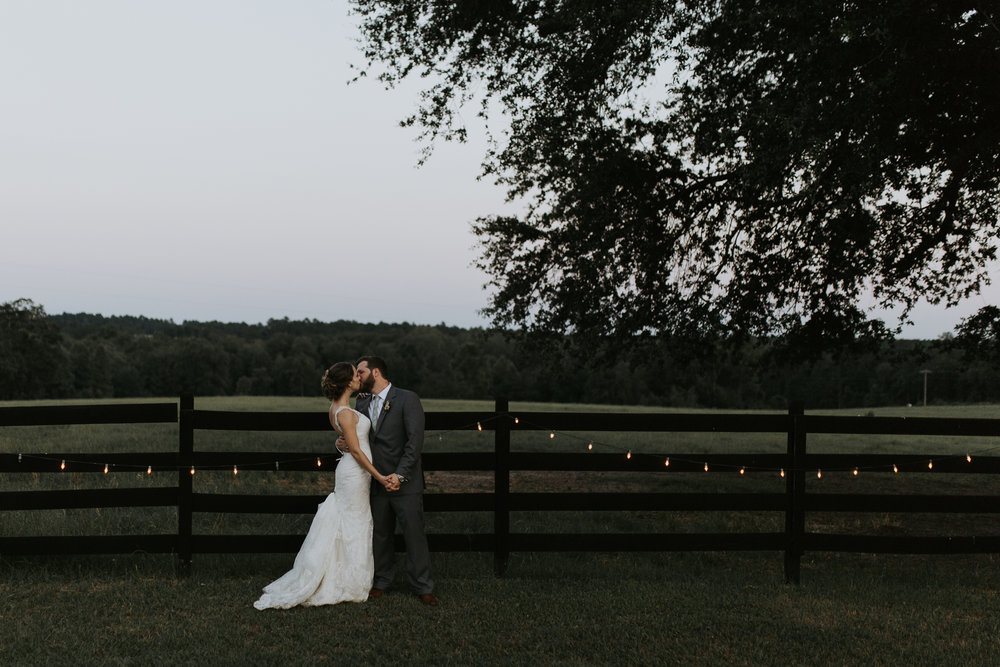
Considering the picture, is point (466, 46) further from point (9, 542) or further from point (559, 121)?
point (9, 542)

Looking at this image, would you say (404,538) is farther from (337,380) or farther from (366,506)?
(337,380)

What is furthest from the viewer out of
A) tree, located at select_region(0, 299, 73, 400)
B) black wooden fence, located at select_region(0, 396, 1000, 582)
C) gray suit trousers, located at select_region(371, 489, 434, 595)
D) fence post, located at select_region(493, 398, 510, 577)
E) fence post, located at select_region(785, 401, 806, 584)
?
tree, located at select_region(0, 299, 73, 400)

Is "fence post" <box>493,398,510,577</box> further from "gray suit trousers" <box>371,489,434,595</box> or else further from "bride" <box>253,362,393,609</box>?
"bride" <box>253,362,393,609</box>

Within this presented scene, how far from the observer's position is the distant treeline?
85.9 metres

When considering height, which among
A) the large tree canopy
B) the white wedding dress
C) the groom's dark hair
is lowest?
the white wedding dress

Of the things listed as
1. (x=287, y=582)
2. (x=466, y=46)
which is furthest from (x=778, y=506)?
(x=466, y=46)

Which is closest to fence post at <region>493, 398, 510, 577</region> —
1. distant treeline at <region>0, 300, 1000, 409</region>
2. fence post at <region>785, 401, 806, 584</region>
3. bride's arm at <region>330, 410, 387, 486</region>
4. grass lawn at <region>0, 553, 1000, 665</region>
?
grass lawn at <region>0, 553, 1000, 665</region>

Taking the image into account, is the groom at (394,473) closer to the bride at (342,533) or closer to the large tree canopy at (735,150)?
the bride at (342,533)

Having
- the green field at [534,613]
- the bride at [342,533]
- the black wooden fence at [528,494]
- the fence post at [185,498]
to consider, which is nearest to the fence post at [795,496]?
the black wooden fence at [528,494]

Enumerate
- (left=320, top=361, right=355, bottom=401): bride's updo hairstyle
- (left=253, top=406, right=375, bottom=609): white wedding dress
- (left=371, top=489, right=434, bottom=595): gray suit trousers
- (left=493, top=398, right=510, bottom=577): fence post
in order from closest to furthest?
(left=253, top=406, right=375, bottom=609): white wedding dress → (left=320, top=361, right=355, bottom=401): bride's updo hairstyle → (left=371, top=489, right=434, bottom=595): gray suit trousers → (left=493, top=398, right=510, bottom=577): fence post

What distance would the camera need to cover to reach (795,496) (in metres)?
8.26

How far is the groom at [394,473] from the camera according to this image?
7.25 metres

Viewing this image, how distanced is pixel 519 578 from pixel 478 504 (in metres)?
0.83

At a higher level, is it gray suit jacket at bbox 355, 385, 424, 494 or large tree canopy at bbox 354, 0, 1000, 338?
large tree canopy at bbox 354, 0, 1000, 338
